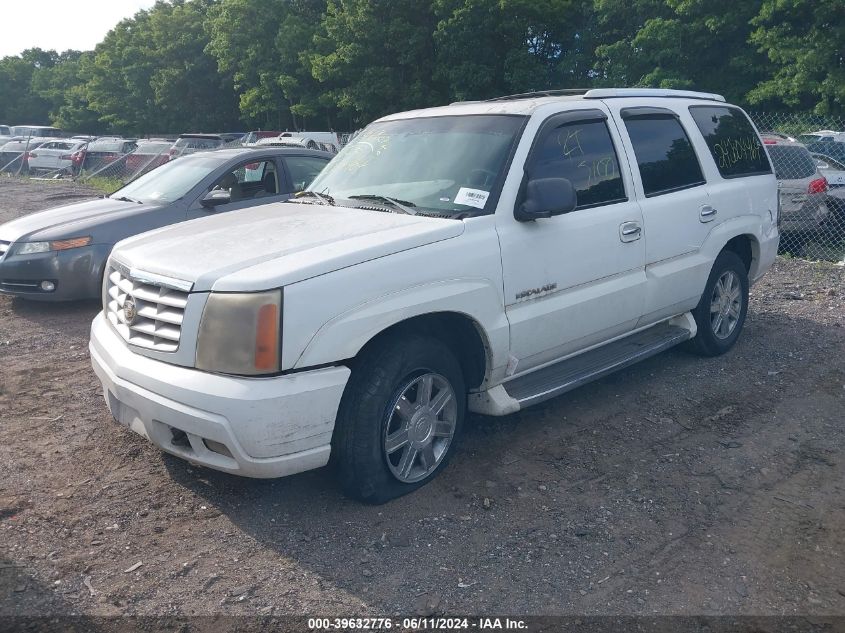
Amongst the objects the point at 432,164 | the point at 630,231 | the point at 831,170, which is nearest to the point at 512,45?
the point at 831,170

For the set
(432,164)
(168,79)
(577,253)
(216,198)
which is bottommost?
(216,198)

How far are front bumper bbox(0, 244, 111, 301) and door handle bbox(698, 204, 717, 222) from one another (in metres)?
5.46

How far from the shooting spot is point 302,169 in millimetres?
8492

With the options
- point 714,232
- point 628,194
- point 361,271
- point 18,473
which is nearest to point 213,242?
point 361,271

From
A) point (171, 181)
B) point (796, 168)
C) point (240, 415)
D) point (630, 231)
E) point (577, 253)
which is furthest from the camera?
point (796, 168)

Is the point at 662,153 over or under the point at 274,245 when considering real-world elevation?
over

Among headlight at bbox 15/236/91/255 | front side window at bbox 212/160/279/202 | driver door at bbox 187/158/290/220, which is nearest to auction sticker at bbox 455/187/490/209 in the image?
driver door at bbox 187/158/290/220

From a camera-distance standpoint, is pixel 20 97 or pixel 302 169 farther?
pixel 20 97

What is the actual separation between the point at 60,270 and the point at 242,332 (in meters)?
5.06

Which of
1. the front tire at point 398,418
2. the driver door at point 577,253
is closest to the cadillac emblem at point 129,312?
the front tire at point 398,418

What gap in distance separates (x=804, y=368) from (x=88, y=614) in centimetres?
518

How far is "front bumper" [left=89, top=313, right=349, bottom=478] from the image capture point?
10.9ft

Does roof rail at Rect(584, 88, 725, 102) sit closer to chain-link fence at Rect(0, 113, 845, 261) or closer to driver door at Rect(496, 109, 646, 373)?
driver door at Rect(496, 109, 646, 373)

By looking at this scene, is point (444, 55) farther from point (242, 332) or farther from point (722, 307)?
point (242, 332)
